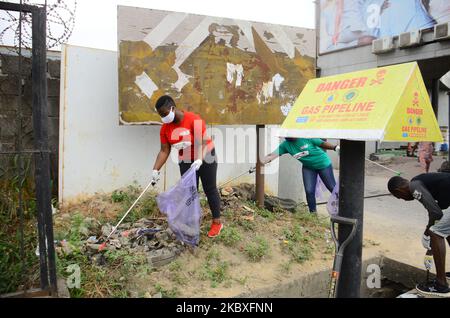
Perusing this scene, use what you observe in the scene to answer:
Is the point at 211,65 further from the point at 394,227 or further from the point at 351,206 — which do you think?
the point at 394,227

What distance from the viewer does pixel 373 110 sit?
1729mm

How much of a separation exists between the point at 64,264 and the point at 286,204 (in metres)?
3.16

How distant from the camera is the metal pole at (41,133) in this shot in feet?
7.29

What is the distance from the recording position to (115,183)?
4.88 metres

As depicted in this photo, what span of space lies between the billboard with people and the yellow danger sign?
1138 cm

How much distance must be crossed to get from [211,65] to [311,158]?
1.83 m

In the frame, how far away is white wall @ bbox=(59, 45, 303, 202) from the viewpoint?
4508 mm

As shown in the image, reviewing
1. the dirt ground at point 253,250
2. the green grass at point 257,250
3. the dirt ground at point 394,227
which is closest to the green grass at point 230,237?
the dirt ground at point 253,250

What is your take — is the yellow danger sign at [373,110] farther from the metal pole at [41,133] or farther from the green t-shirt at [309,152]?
the green t-shirt at [309,152]

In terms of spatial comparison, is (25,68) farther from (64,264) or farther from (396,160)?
(396,160)

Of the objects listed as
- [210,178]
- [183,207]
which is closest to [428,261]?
[210,178]

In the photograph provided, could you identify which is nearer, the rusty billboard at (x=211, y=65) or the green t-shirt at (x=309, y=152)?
the rusty billboard at (x=211, y=65)

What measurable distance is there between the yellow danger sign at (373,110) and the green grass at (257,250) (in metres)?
1.87

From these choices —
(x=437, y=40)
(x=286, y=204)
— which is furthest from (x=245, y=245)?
(x=437, y=40)
